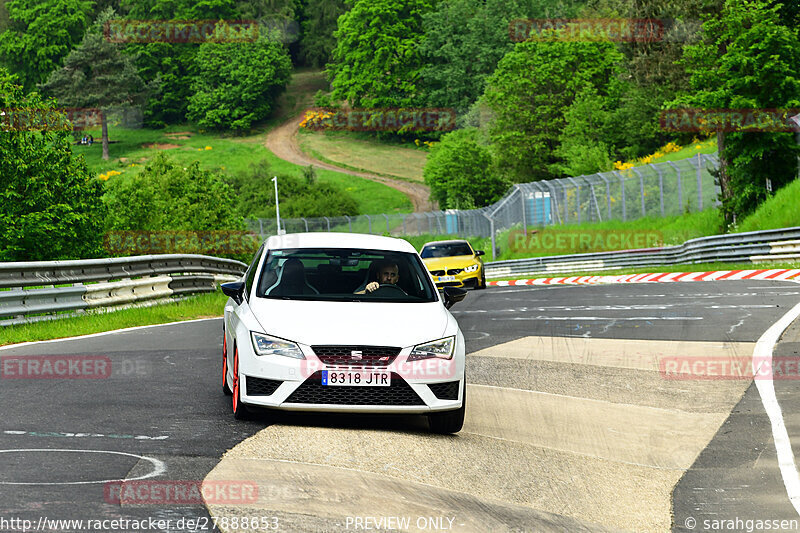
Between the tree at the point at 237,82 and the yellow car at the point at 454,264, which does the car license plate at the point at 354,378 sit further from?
the tree at the point at 237,82

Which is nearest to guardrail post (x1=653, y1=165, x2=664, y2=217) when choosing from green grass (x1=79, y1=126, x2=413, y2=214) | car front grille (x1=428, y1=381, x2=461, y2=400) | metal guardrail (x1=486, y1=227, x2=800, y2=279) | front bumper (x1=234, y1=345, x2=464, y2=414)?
metal guardrail (x1=486, y1=227, x2=800, y2=279)

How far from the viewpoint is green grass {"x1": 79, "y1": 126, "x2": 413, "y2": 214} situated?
103 m

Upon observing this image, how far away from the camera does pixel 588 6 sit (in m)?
105

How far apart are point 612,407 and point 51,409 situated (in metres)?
4.65

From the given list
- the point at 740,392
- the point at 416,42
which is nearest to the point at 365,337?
the point at 740,392

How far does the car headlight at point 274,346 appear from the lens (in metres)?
7.33

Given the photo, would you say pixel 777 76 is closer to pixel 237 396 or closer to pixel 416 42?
pixel 237 396

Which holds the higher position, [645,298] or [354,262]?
[354,262]

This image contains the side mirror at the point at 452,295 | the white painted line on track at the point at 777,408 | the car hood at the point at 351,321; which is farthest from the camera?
the side mirror at the point at 452,295

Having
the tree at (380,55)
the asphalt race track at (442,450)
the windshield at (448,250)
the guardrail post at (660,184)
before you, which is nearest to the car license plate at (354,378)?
the asphalt race track at (442,450)

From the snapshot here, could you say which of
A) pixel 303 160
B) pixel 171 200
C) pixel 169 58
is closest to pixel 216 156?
pixel 303 160

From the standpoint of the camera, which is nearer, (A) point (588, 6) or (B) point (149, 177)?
(B) point (149, 177)

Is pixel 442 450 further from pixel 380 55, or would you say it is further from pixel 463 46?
pixel 380 55

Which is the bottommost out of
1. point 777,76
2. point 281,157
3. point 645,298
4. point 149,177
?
point 281,157
